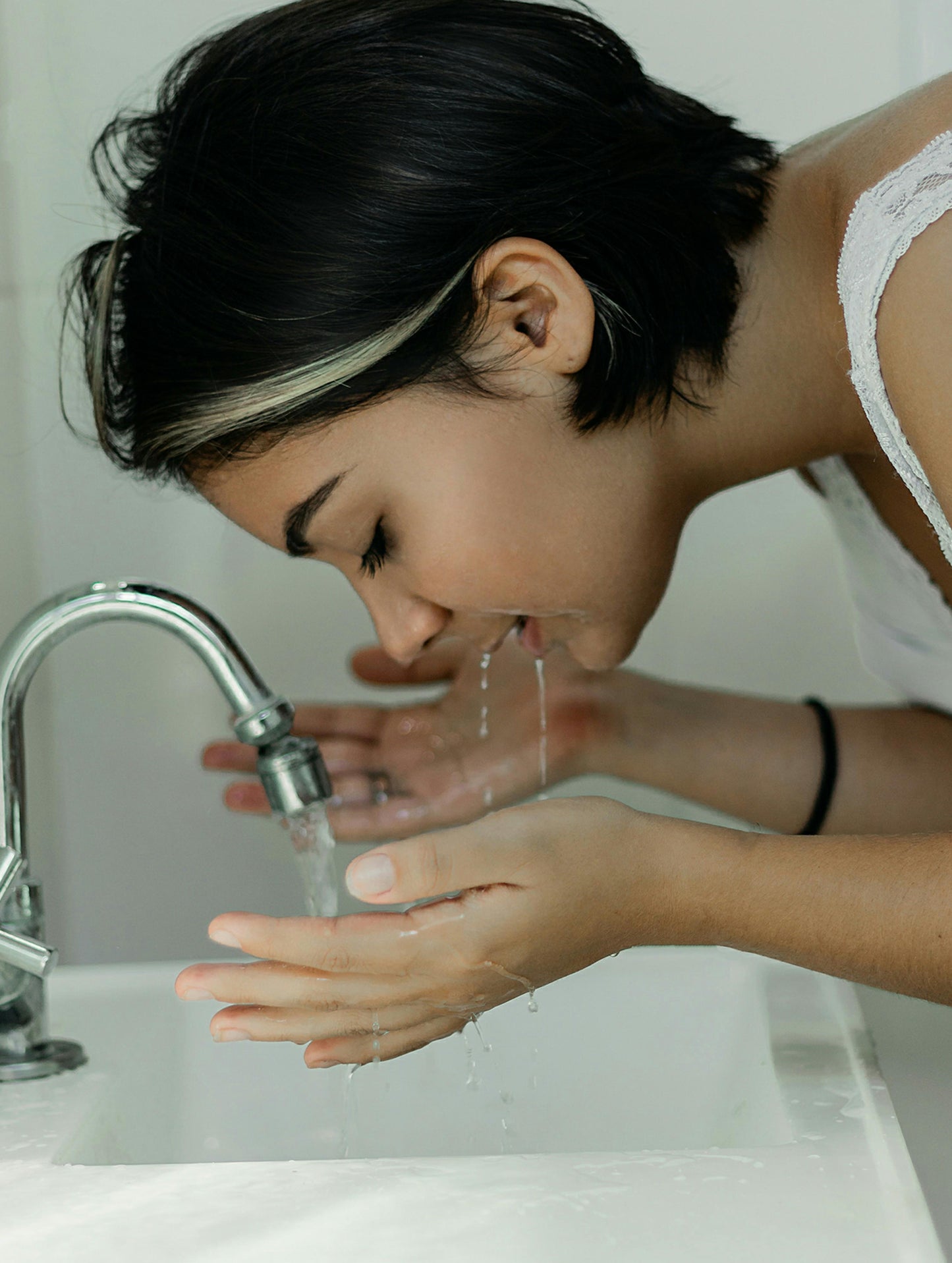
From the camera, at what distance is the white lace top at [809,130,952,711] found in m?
0.67

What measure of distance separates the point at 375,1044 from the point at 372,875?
13 centimetres

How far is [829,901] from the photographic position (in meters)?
0.65

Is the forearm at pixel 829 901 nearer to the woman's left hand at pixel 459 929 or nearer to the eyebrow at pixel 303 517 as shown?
the woman's left hand at pixel 459 929

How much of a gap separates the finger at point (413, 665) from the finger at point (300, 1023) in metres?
0.45

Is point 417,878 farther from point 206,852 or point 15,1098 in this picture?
point 206,852

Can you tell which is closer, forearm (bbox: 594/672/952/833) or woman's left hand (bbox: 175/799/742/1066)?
woman's left hand (bbox: 175/799/742/1066)

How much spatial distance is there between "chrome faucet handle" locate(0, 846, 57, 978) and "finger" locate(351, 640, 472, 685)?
1.31 ft

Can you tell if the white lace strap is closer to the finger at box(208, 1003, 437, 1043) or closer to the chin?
the chin

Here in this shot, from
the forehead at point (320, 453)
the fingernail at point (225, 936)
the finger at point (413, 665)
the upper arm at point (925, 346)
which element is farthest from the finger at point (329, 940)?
the finger at point (413, 665)

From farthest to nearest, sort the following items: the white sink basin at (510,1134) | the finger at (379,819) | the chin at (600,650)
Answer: the finger at (379,819)
the chin at (600,650)
the white sink basin at (510,1134)

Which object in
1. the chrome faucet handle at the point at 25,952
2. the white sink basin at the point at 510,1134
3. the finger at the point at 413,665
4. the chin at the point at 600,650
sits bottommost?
the white sink basin at the point at 510,1134

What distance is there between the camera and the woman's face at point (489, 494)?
708 mm

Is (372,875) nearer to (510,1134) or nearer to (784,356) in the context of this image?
(510,1134)

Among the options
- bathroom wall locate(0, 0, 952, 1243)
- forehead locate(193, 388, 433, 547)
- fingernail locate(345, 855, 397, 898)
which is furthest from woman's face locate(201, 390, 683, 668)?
bathroom wall locate(0, 0, 952, 1243)
